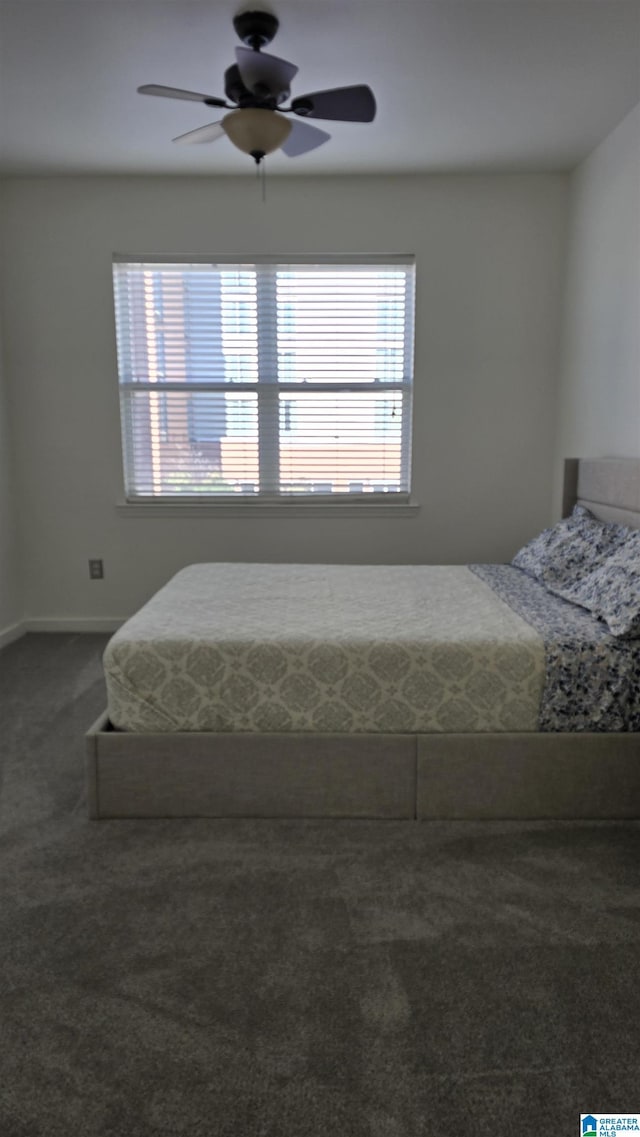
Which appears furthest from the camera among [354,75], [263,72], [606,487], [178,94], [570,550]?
[606,487]

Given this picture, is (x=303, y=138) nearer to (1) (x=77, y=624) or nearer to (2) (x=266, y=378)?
(2) (x=266, y=378)

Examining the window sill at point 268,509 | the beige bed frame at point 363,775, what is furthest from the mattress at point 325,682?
the window sill at point 268,509

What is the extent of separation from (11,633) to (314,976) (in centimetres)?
328

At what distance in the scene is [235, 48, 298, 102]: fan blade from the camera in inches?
83.0

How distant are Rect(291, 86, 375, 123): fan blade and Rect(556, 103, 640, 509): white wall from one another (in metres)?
1.43

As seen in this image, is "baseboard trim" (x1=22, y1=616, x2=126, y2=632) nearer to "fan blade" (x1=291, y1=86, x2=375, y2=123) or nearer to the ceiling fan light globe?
the ceiling fan light globe

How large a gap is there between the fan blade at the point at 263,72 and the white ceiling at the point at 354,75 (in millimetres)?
305

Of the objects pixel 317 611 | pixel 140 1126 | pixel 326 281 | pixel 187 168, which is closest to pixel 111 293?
pixel 187 168

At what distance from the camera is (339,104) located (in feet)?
7.88

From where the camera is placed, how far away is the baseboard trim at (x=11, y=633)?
4.10 m

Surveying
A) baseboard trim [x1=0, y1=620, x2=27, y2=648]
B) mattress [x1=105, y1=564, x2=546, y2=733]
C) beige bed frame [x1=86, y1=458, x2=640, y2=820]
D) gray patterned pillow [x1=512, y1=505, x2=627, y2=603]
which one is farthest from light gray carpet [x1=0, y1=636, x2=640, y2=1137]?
baseboard trim [x1=0, y1=620, x2=27, y2=648]

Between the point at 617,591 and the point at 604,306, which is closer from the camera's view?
the point at 617,591

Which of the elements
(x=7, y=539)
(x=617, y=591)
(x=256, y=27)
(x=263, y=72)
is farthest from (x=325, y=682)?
(x=7, y=539)

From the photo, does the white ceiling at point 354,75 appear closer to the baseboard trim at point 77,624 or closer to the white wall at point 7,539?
the white wall at point 7,539
